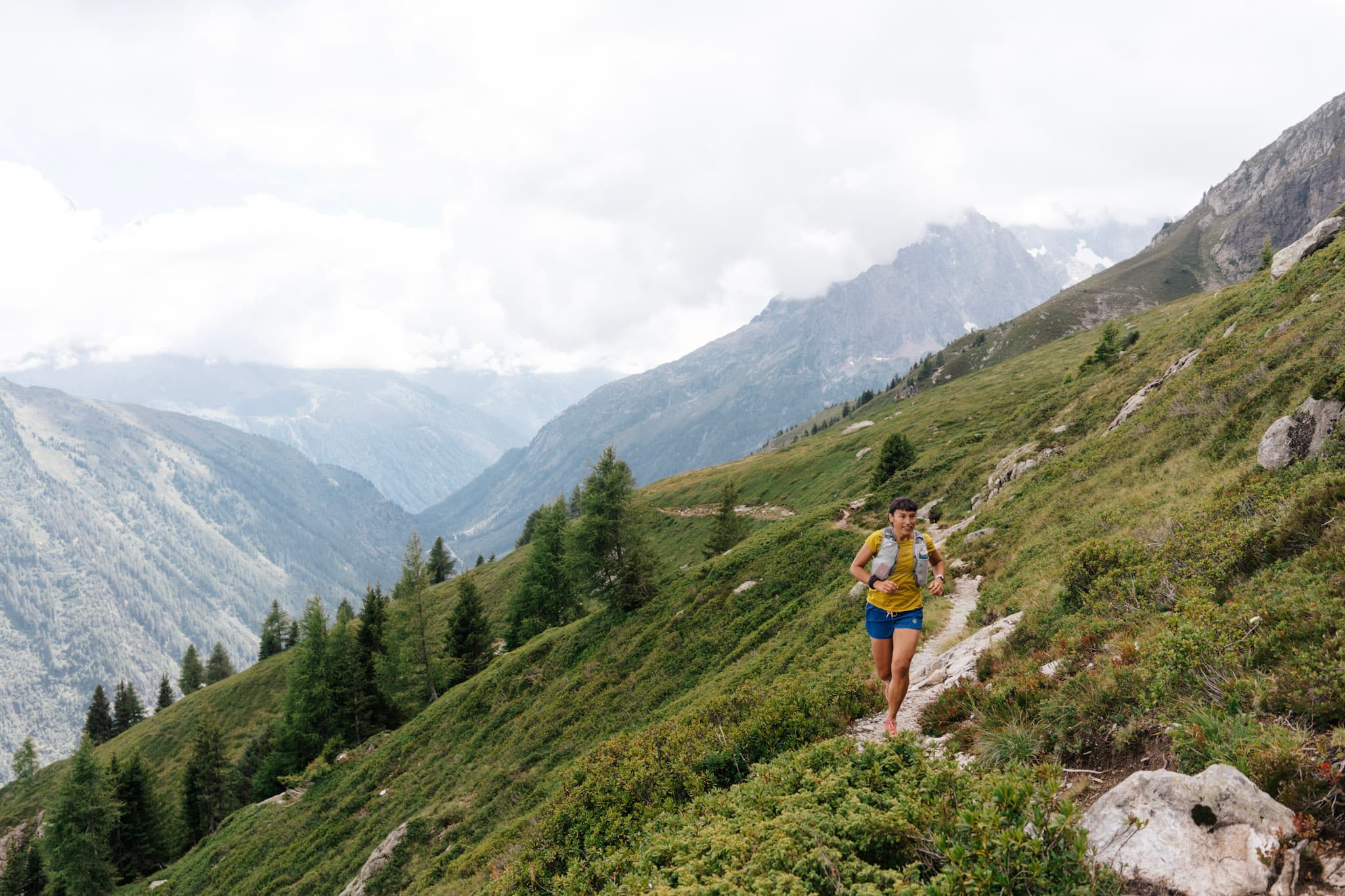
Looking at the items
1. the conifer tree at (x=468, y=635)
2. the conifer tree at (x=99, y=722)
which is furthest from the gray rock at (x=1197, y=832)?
the conifer tree at (x=99, y=722)

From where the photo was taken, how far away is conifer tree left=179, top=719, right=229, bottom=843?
53.9 m

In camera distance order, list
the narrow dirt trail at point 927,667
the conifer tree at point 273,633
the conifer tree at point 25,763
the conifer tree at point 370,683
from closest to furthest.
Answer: the narrow dirt trail at point 927,667, the conifer tree at point 370,683, the conifer tree at point 25,763, the conifer tree at point 273,633

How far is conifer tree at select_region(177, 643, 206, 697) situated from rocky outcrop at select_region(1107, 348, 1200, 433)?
145416 millimetres

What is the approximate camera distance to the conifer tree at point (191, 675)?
109 m

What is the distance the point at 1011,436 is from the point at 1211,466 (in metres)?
25.2

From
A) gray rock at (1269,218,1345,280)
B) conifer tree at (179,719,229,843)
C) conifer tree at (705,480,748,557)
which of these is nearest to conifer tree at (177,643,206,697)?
conifer tree at (179,719,229,843)

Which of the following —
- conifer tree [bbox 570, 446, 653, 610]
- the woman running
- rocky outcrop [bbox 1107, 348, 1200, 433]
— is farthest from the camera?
conifer tree [bbox 570, 446, 653, 610]

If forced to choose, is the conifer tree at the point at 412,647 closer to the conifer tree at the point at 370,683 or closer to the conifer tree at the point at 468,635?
the conifer tree at the point at 370,683

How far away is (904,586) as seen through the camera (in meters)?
9.32

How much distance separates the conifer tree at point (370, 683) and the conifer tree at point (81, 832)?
917 inches

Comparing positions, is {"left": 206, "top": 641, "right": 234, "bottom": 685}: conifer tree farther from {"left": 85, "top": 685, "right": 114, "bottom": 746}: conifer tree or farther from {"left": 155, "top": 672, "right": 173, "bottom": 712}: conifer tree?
{"left": 85, "top": 685, "right": 114, "bottom": 746}: conifer tree

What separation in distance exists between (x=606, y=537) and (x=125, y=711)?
392 ft

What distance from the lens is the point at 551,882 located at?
941 cm

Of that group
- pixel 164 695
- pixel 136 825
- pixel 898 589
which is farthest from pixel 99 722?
pixel 898 589
